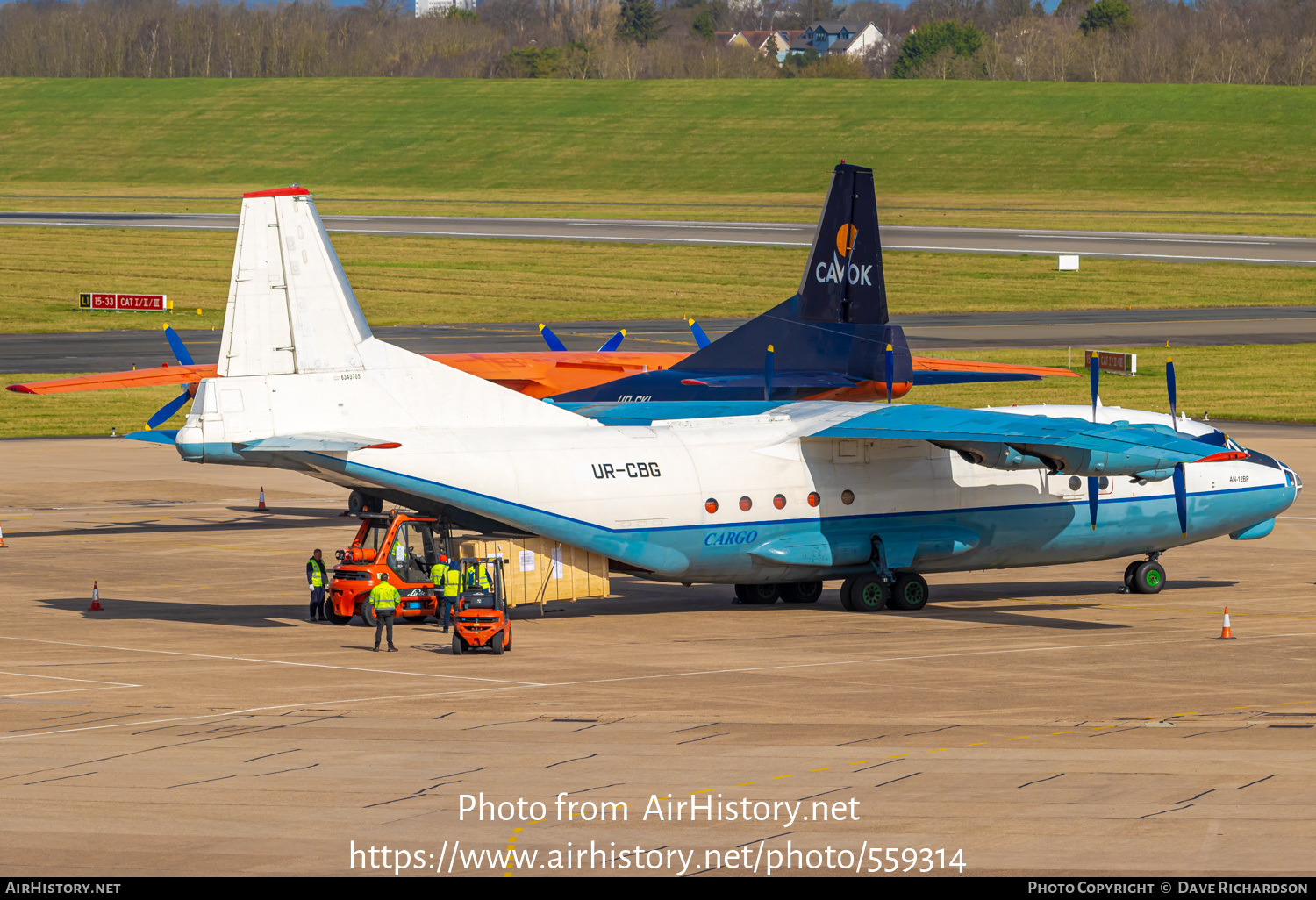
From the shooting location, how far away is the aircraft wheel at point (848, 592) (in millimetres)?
33156

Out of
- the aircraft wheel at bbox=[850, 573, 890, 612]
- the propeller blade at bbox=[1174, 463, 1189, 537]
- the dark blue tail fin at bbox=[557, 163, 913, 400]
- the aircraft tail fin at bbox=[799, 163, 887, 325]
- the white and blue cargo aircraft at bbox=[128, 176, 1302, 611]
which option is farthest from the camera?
the aircraft tail fin at bbox=[799, 163, 887, 325]

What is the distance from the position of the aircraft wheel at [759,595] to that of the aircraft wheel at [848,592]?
169 centimetres

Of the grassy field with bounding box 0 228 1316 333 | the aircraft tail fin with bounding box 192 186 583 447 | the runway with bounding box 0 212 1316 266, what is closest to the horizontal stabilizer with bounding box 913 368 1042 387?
the aircraft tail fin with bounding box 192 186 583 447

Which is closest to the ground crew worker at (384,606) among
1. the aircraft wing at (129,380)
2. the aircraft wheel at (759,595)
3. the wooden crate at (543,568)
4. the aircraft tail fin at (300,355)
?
the wooden crate at (543,568)

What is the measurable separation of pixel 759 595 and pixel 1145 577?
8.21m

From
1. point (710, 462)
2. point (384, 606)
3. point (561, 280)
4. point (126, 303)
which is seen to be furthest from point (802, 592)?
point (561, 280)

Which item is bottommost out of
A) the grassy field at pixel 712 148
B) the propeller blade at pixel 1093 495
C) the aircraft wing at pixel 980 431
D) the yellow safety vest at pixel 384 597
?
the yellow safety vest at pixel 384 597

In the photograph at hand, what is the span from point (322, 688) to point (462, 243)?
3827 inches

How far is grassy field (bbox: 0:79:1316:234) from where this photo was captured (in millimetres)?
150500

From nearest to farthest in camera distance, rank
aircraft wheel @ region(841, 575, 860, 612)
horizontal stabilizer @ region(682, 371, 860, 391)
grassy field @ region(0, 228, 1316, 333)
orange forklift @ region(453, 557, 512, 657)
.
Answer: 1. orange forklift @ region(453, 557, 512, 657)
2. aircraft wheel @ region(841, 575, 860, 612)
3. horizontal stabilizer @ region(682, 371, 860, 391)
4. grassy field @ region(0, 228, 1316, 333)

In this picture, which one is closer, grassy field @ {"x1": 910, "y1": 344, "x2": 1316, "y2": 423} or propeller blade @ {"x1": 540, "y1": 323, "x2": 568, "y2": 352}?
propeller blade @ {"x1": 540, "y1": 323, "x2": 568, "y2": 352}

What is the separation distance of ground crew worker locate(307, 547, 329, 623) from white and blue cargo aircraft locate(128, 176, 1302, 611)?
5.34ft

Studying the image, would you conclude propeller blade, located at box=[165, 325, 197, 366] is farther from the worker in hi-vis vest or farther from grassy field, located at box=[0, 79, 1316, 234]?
grassy field, located at box=[0, 79, 1316, 234]

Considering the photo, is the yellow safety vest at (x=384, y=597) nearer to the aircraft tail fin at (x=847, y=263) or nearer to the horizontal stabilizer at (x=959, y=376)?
the aircraft tail fin at (x=847, y=263)
